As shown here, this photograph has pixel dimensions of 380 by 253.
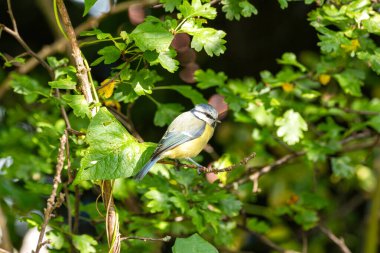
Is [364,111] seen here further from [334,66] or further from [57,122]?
[57,122]

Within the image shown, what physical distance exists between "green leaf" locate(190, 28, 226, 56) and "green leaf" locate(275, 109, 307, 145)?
69 centimetres

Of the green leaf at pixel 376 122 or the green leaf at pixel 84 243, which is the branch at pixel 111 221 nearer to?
the green leaf at pixel 84 243

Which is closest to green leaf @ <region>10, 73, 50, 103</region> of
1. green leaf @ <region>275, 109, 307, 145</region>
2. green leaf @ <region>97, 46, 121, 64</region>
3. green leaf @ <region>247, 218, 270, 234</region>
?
green leaf @ <region>97, 46, 121, 64</region>

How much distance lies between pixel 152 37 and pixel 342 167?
1301 millimetres

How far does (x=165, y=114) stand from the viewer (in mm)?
2332

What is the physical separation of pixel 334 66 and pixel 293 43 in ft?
5.73

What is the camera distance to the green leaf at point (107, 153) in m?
1.46

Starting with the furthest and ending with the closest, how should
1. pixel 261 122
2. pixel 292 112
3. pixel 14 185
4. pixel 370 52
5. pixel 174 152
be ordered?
pixel 14 185, pixel 261 122, pixel 292 112, pixel 370 52, pixel 174 152

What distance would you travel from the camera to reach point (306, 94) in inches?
96.3

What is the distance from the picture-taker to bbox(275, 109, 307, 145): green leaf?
2.33 meters

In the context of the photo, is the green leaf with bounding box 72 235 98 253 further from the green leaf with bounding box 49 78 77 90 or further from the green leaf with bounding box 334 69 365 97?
the green leaf with bounding box 334 69 365 97

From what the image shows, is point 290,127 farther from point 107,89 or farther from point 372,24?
point 107,89

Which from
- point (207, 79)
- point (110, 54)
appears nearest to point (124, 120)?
point (207, 79)

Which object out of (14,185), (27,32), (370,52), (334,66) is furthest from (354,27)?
(27,32)
